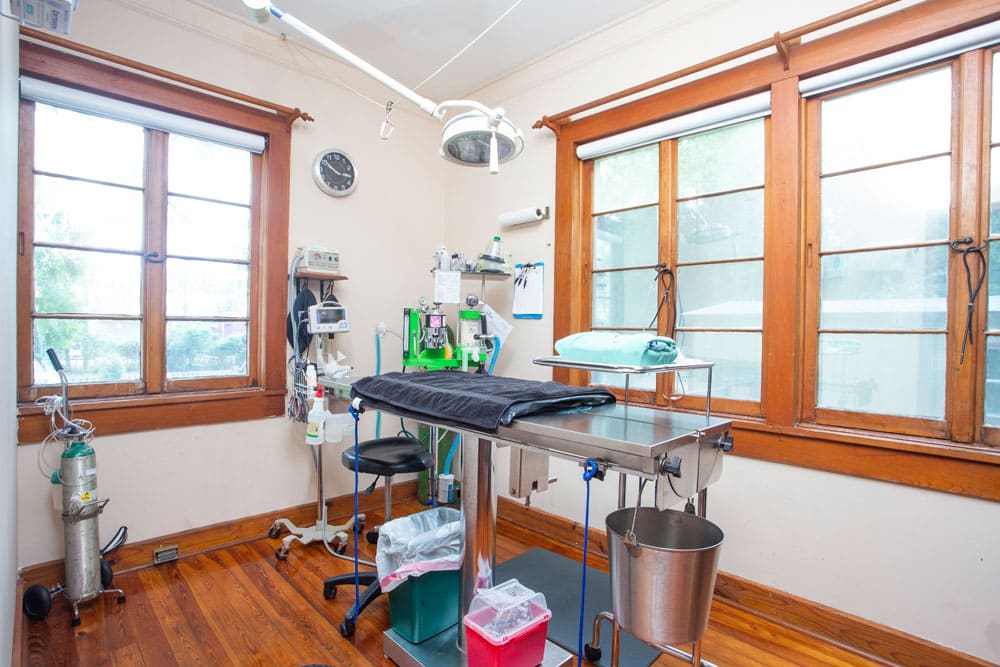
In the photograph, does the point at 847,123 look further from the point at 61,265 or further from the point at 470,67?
the point at 61,265

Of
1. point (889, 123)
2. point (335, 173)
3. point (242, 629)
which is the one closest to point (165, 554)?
point (242, 629)

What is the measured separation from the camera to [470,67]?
326cm

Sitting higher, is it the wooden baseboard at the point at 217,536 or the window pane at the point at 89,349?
the window pane at the point at 89,349

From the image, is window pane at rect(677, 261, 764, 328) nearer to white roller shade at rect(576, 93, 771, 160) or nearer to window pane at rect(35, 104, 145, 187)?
white roller shade at rect(576, 93, 771, 160)

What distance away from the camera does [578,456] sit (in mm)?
1276

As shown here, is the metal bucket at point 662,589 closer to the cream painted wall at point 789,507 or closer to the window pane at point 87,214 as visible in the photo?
the cream painted wall at point 789,507

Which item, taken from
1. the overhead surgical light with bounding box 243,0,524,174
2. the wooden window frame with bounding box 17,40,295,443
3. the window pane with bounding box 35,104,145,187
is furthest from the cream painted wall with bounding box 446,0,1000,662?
the window pane with bounding box 35,104,145,187

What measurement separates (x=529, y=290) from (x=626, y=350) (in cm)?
175

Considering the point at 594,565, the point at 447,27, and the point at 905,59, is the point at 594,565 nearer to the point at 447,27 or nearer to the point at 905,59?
the point at 905,59

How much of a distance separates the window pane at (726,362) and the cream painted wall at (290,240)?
1.97 meters

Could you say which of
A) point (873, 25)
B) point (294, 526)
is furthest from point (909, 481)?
point (294, 526)

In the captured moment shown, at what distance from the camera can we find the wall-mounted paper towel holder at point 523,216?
3.04m

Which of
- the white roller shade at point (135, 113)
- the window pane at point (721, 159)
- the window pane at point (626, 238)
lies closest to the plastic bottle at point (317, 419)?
the white roller shade at point (135, 113)

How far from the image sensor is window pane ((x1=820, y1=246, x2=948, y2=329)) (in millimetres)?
1891
